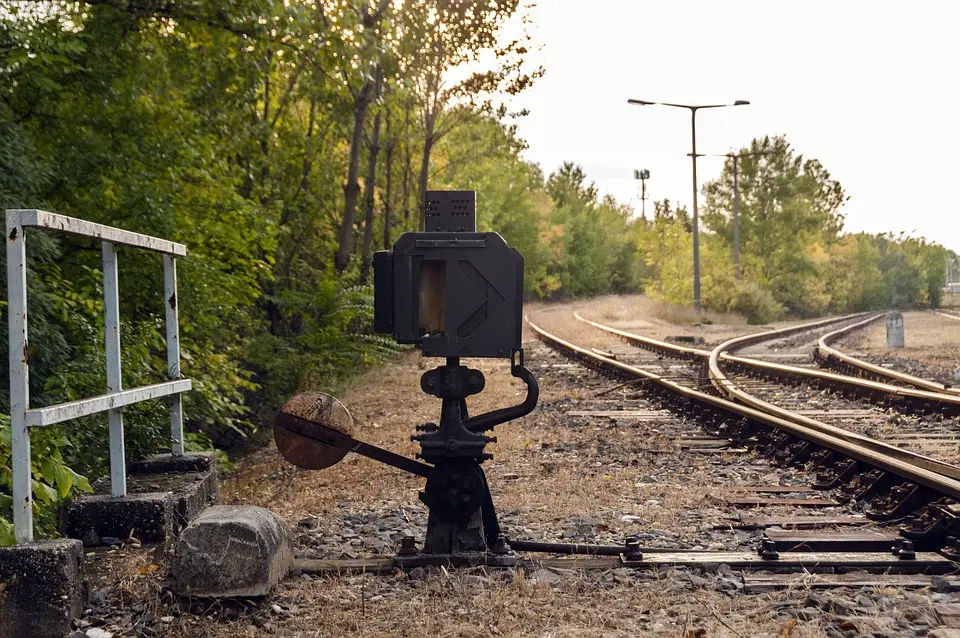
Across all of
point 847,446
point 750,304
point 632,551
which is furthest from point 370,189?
point 750,304

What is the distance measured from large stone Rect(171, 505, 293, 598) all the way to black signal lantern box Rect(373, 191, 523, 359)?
106cm

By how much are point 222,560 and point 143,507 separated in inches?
26.1

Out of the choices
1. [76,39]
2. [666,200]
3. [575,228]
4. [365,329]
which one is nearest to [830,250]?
[575,228]

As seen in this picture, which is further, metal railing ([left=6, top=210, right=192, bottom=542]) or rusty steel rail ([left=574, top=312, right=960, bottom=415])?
rusty steel rail ([left=574, top=312, right=960, bottom=415])

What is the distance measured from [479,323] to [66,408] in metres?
1.74

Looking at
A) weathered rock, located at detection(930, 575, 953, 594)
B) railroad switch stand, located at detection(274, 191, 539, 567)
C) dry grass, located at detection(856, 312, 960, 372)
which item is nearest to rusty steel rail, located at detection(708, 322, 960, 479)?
weathered rock, located at detection(930, 575, 953, 594)

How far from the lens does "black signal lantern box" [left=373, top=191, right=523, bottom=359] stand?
14.4 ft

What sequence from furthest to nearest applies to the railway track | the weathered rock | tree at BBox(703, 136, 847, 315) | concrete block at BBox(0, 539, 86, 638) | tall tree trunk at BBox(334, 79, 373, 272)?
tree at BBox(703, 136, 847, 315), tall tree trunk at BBox(334, 79, 373, 272), the railway track, the weathered rock, concrete block at BBox(0, 539, 86, 638)

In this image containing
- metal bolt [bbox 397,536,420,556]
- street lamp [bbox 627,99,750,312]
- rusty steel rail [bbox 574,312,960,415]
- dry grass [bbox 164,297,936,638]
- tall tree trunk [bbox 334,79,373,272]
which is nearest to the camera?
dry grass [bbox 164,297,936,638]

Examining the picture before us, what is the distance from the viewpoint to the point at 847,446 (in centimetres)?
662

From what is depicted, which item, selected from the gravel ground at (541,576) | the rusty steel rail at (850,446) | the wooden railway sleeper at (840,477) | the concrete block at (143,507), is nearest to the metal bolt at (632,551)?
the gravel ground at (541,576)

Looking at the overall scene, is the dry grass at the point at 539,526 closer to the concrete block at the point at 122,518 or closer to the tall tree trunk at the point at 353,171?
the concrete block at the point at 122,518

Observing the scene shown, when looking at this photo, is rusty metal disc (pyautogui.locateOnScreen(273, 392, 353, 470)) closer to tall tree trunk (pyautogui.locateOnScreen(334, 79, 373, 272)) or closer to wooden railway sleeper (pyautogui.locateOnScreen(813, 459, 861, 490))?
wooden railway sleeper (pyautogui.locateOnScreen(813, 459, 861, 490))

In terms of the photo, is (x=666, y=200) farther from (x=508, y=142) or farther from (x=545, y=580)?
(x=545, y=580)
